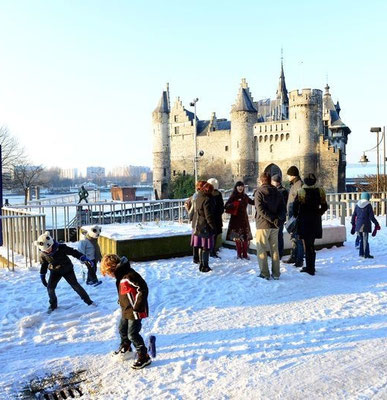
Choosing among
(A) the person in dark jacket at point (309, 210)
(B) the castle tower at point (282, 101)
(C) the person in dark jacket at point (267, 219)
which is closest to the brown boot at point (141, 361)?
(C) the person in dark jacket at point (267, 219)

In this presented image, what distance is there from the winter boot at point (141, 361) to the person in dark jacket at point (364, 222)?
6.22 metres

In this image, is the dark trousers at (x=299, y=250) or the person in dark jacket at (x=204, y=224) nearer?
the person in dark jacket at (x=204, y=224)

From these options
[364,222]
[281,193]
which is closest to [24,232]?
[281,193]

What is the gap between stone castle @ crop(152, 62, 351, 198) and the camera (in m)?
58.4

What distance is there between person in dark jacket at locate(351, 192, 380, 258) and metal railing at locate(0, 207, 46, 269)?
21.6 ft

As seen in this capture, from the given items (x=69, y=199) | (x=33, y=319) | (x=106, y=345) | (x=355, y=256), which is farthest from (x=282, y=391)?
(x=69, y=199)

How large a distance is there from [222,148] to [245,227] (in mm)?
57148

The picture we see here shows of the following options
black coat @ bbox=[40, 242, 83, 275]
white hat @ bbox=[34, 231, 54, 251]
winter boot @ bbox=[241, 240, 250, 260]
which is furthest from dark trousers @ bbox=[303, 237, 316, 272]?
white hat @ bbox=[34, 231, 54, 251]

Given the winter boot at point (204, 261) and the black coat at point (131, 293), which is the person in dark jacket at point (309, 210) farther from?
the black coat at point (131, 293)

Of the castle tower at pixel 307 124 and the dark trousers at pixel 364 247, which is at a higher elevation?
the castle tower at pixel 307 124

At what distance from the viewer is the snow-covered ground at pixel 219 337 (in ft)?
12.5

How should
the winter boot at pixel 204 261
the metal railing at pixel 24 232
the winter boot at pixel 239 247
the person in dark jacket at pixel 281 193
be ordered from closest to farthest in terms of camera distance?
the winter boot at pixel 204 261 < the person in dark jacket at pixel 281 193 < the metal railing at pixel 24 232 < the winter boot at pixel 239 247

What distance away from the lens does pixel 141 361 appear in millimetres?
4219

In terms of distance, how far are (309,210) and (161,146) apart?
6259 cm
